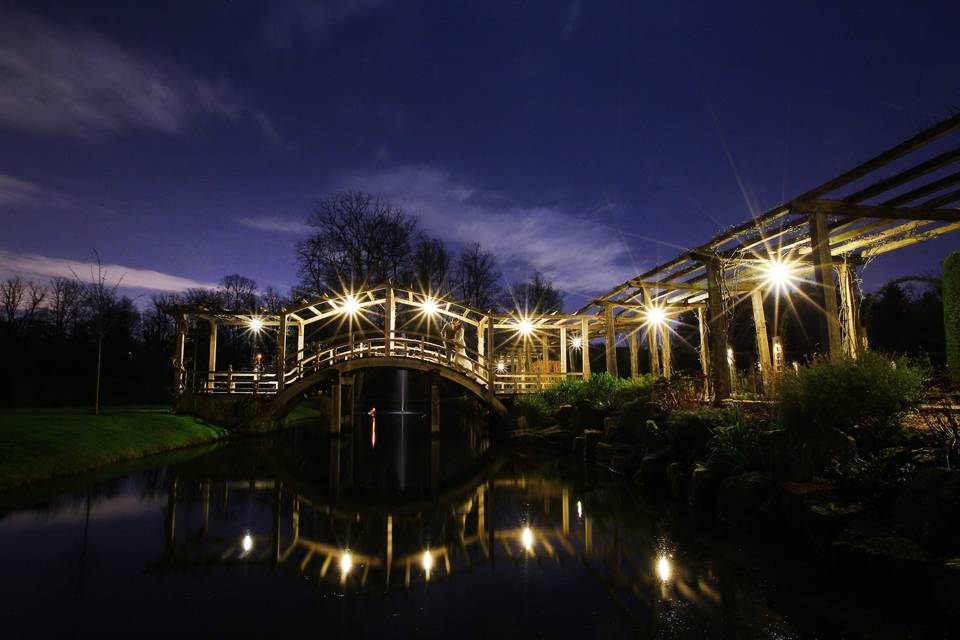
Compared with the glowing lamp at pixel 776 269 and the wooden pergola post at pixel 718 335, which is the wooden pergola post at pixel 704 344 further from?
the wooden pergola post at pixel 718 335

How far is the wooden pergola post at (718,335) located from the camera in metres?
10.6

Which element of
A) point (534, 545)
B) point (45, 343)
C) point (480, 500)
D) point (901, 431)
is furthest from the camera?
point (45, 343)

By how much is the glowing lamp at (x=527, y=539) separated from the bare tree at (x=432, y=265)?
30609mm

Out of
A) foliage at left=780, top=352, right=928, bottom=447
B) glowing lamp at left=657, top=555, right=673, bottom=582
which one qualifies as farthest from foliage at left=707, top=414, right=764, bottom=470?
glowing lamp at left=657, top=555, right=673, bottom=582

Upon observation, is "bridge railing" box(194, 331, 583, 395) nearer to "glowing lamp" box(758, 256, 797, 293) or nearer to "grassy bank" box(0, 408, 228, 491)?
"grassy bank" box(0, 408, 228, 491)

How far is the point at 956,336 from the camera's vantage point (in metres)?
7.97

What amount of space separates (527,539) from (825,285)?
Result: 592 cm

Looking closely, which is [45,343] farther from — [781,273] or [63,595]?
[781,273]

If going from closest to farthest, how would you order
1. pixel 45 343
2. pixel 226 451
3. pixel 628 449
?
pixel 628 449, pixel 226 451, pixel 45 343

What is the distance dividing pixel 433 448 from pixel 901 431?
499 inches

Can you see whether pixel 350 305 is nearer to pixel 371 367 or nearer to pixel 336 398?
pixel 371 367

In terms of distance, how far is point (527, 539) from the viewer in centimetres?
702

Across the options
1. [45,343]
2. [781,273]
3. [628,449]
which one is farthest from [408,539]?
[45,343]

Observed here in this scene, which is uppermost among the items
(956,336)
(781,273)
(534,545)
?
(781,273)
